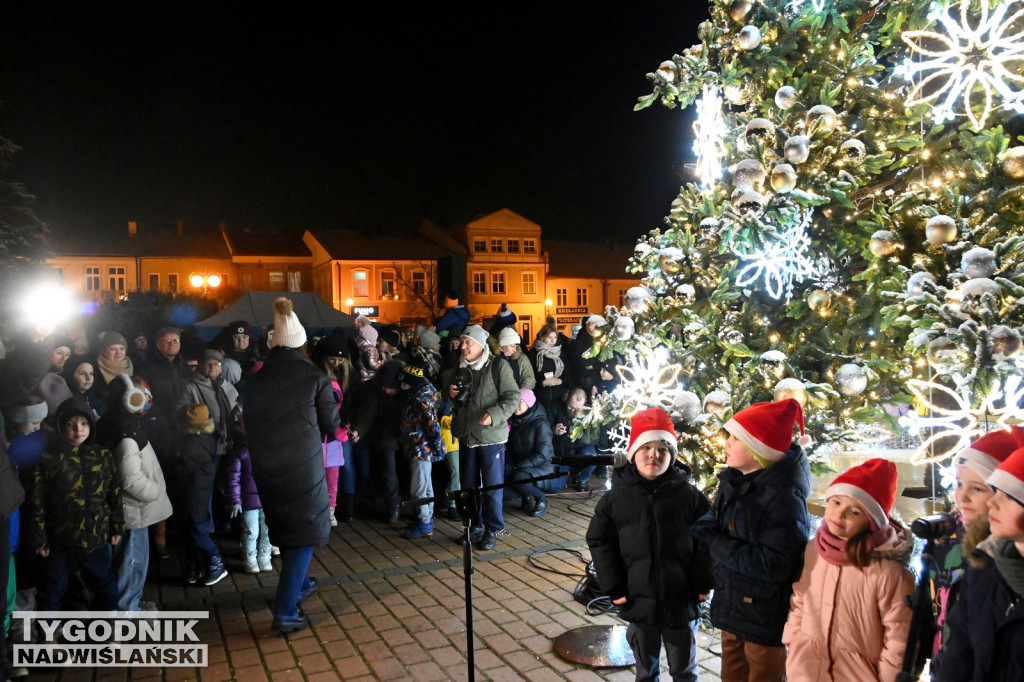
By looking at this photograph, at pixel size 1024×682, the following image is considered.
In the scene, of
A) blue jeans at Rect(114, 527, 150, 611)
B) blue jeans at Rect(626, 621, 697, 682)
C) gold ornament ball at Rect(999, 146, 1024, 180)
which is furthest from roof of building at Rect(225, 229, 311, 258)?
gold ornament ball at Rect(999, 146, 1024, 180)

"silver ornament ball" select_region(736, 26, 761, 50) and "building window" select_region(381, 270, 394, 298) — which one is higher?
"building window" select_region(381, 270, 394, 298)

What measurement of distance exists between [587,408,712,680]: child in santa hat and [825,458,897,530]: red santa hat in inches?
34.9

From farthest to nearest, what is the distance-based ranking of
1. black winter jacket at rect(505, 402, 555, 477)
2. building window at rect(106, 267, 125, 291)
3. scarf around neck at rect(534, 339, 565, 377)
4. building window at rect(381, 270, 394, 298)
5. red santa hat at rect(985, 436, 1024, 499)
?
building window at rect(106, 267, 125, 291)
building window at rect(381, 270, 394, 298)
scarf around neck at rect(534, 339, 565, 377)
black winter jacket at rect(505, 402, 555, 477)
red santa hat at rect(985, 436, 1024, 499)

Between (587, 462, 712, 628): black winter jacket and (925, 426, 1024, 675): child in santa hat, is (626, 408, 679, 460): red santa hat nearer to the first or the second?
(587, 462, 712, 628): black winter jacket

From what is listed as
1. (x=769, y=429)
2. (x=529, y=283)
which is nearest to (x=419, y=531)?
(x=769, y=429)

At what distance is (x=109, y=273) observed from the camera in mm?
50438

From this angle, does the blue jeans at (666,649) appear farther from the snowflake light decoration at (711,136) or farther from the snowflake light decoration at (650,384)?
the snowflake light decoration at (711,136)

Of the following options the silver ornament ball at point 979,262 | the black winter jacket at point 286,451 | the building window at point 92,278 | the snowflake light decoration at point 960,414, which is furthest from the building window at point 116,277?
the silver ornament ball at point 979,262

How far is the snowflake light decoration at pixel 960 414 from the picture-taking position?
3367mm

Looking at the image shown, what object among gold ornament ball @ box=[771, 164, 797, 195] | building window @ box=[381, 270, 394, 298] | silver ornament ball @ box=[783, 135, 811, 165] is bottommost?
gold ornament ball @ box=[771, 164, 797, 195]

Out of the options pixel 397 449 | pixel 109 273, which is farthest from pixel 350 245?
pixel 397 449

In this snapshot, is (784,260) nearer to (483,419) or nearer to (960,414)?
(960,414)

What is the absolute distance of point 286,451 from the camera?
4.97 meters

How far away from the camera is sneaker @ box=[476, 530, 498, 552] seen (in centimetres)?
690
